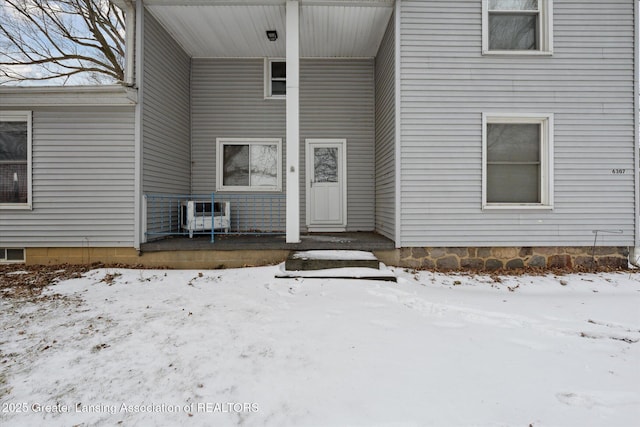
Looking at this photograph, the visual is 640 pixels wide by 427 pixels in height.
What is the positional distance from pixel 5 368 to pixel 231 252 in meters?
2.87

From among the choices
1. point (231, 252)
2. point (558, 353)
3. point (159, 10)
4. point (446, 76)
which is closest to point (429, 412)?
point (558, 353)

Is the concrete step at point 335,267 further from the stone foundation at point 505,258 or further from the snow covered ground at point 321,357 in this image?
the stone foundation at point 505,258

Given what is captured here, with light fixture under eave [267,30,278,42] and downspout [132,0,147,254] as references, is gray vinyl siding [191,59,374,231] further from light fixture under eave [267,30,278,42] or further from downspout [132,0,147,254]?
downspout [132,0,147,254]

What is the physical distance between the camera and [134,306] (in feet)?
11.1

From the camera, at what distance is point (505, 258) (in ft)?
15.8

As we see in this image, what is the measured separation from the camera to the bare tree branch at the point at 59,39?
9.14 m

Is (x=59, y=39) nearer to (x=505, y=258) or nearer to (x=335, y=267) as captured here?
(x=335, y=267)

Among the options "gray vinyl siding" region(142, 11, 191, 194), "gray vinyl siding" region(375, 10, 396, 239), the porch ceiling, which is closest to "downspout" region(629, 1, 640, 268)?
"gray vinyl siding" region(375, 10, 396, 239)

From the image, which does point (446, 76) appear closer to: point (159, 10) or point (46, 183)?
point (159, 10)

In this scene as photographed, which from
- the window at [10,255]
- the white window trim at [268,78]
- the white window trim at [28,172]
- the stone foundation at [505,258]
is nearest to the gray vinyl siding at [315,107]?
the white window trim at [268,78]

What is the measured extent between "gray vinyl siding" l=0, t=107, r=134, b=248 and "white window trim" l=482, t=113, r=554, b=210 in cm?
563

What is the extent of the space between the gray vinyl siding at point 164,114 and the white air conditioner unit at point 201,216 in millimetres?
550

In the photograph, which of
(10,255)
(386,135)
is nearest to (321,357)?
(386,135)

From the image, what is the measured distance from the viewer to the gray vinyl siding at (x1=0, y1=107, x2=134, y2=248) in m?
4.84
